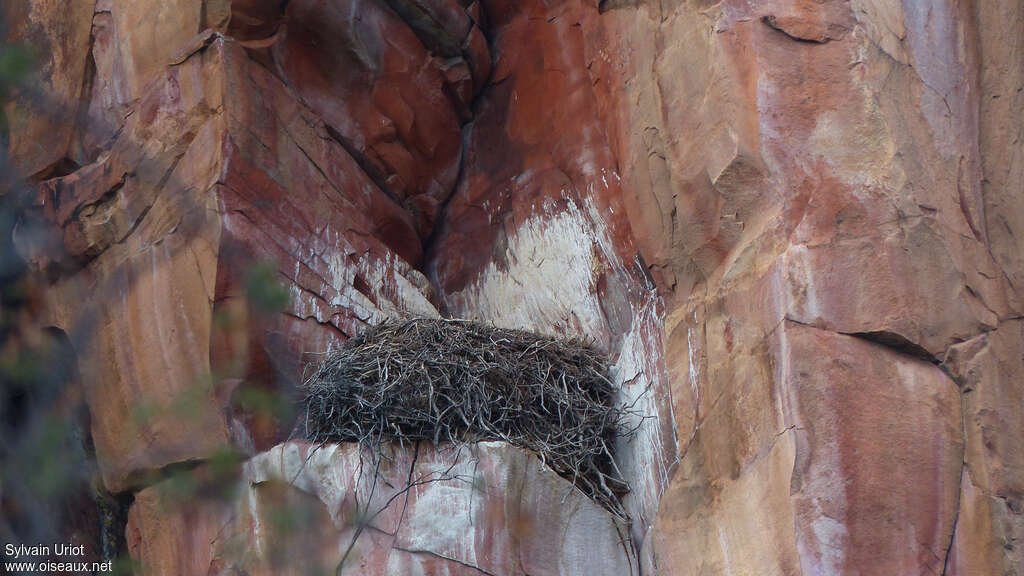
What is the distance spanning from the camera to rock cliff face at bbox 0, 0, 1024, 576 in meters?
3.99

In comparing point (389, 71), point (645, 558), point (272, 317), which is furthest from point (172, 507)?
point (389, 71)

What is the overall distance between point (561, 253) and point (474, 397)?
124cm

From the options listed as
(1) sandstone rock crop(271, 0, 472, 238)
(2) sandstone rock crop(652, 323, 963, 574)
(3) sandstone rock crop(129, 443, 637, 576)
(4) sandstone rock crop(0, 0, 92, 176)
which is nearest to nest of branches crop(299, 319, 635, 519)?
(3) sandstone rock crop(129, 443, 637, 576)

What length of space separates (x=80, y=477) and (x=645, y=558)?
286 centimetres

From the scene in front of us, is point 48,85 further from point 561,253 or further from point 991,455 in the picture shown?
point 991,455

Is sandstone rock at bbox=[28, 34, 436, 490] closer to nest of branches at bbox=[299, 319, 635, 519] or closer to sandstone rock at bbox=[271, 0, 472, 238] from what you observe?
sandstone rock at bbox=[271, 0, 472, 238]

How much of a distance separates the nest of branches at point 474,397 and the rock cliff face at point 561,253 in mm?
114

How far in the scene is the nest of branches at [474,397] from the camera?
475 centimetres

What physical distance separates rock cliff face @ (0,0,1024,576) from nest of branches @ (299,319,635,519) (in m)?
0.11

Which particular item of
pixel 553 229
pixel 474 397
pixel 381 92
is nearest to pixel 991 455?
pixel 474 397

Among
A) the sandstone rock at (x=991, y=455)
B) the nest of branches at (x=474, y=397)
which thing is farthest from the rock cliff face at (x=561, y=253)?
the nest of branches at (x=474, y=397)

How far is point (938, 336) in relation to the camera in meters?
4.04

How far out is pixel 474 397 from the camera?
15.9 feet

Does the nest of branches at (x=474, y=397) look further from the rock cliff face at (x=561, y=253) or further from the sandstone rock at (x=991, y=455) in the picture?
the sandstone rock at (x=991, y=455)
